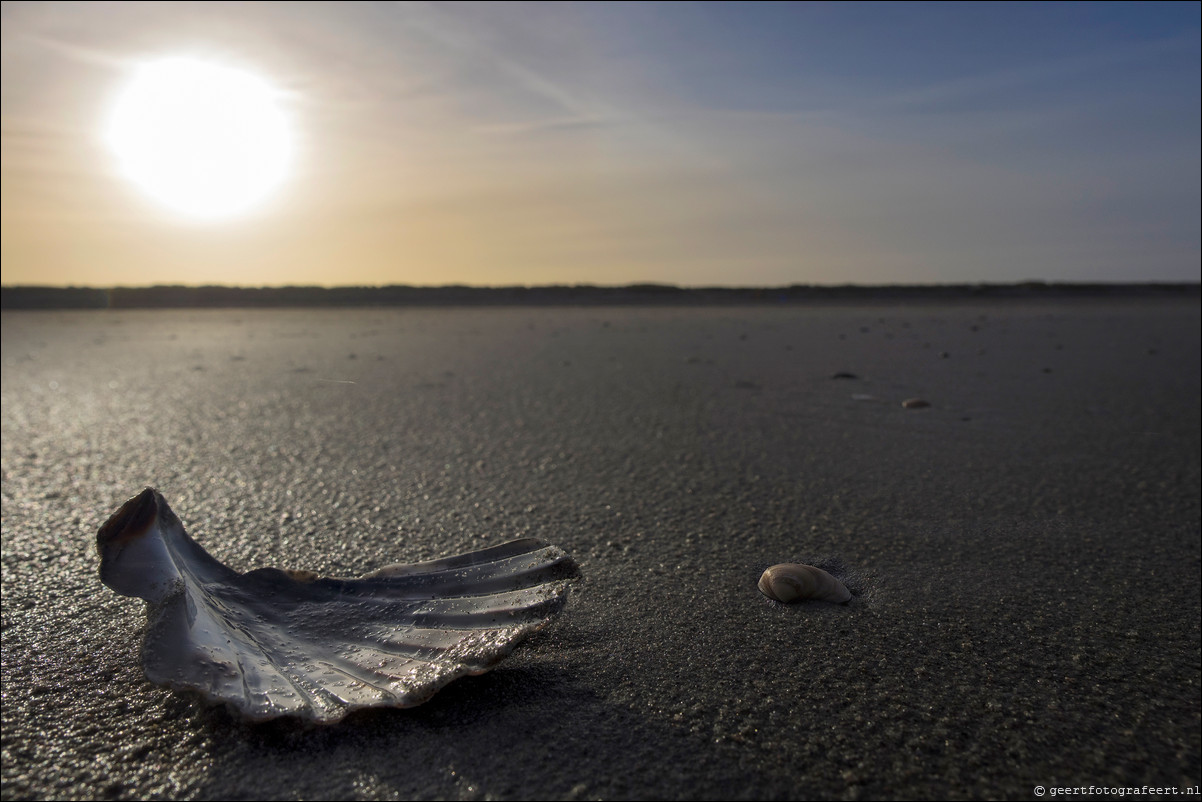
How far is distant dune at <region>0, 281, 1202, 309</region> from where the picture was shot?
19156 mm

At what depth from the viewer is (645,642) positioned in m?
1.39

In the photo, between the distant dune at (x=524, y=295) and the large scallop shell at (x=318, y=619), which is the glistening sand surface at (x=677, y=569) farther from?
the distant dune at (x=524, y=295)

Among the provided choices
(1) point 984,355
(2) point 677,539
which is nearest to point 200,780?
(2) point 677,539

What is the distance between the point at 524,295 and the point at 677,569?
20.2 meters

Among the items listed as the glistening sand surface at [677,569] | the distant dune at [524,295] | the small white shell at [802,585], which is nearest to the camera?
the glistening sand surface at [677,569]

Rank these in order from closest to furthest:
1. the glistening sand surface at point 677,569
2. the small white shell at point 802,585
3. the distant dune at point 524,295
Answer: the glistening sand surface at point 677,569, the small white shell at point 802,585, the distant dune at point 524,295

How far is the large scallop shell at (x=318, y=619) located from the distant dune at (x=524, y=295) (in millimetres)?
17209

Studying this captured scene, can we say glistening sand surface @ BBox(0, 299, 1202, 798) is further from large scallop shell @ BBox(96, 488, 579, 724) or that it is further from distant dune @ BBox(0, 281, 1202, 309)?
distant dune @ BBox(0, 281, 1202, 309)

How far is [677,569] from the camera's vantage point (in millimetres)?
1744

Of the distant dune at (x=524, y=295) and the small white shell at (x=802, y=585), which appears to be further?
the distant dune at (x=524, y=295)

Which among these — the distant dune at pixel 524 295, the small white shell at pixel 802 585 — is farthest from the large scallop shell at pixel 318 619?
the distant dune at pixel 524 295

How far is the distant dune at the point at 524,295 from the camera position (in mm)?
19156

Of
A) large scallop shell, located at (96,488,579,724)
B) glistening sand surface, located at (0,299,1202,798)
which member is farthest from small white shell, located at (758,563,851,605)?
large scallop shell, located at (96,488,579,724)

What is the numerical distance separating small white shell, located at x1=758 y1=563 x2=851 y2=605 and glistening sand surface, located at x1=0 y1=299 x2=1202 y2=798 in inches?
1.6
